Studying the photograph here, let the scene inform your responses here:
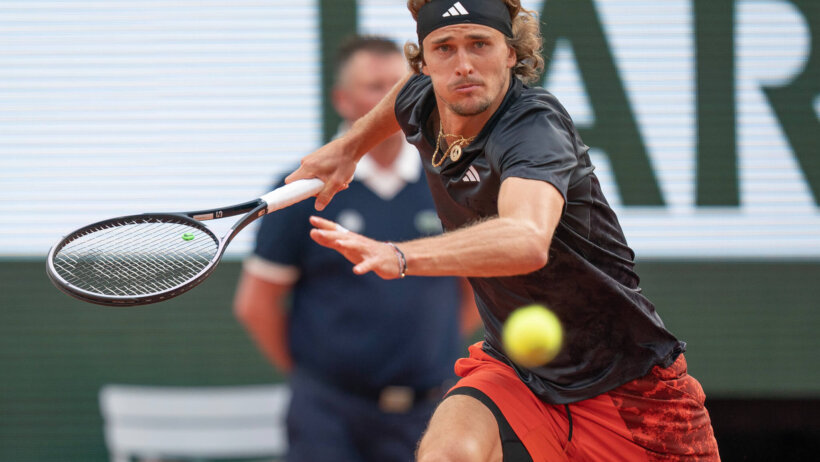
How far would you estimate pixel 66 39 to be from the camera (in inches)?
231

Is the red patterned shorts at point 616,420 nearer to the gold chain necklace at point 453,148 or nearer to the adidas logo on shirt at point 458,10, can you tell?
the gold chain necklace at point 453,148

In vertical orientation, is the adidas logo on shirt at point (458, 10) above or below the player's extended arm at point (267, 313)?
above

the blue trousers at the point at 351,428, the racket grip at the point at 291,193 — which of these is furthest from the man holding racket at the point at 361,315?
the racket grip at the point at 291,193

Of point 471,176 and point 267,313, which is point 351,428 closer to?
point 267,313

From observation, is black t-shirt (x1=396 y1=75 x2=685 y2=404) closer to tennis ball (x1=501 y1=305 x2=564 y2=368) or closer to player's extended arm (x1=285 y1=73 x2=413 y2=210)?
tennis ball (x1=501 y1=305 x2=564 y2=368)

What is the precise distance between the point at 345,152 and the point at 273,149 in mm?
2662

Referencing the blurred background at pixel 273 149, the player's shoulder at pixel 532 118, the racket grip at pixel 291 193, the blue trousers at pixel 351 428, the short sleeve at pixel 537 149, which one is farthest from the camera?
the blurred background at pixel 273 149

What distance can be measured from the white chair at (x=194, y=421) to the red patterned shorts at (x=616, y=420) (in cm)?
280

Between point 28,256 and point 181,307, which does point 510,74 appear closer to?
point 181,307

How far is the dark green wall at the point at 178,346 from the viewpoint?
586 cm

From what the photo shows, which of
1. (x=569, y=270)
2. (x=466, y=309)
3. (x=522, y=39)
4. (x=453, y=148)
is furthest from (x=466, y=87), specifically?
(x=466, y=309)

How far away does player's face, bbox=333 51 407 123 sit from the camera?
150 inches

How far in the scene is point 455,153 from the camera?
9.17ft

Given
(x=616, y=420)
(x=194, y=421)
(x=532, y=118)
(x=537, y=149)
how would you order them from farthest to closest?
1. (x=194, y=421)
2. (x=616, y=420)
3. (x=532, y=118)
4. (x=537, y=149)
